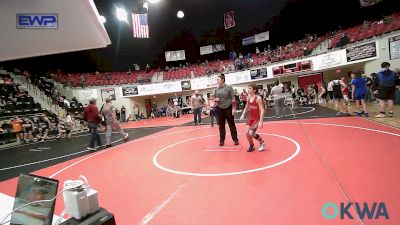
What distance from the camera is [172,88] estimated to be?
25812 mm

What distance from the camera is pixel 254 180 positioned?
3730 mm

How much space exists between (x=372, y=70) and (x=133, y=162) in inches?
676

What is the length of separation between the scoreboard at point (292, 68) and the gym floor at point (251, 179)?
14202 millimetres

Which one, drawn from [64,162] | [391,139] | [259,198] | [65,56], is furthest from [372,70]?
[65,56]

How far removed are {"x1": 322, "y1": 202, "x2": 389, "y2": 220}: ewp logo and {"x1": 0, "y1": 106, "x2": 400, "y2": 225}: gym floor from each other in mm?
41

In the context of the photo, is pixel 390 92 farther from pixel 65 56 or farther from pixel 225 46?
pixel 65 56

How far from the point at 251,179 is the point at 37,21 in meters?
3.47

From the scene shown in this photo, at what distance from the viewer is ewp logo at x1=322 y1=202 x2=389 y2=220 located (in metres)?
2.42

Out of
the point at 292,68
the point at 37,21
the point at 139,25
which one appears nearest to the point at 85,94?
the point at 139,25

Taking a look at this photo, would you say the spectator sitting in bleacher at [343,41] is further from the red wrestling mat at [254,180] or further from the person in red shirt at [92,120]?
the person in red shirt at [92,120]

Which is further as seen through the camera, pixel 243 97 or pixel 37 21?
pixel 243 97

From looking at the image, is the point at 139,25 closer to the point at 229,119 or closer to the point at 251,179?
the point at 229,119

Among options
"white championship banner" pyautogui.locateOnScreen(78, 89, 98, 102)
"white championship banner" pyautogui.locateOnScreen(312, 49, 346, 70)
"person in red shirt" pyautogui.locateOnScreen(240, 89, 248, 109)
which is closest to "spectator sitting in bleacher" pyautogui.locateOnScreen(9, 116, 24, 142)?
"white championship banner" pyautogui.locateOnScreen(78, 89, 98, 102)

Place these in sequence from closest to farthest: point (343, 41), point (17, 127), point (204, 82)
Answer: point (17, 127)
point (343, 41)
point (204, 82)
